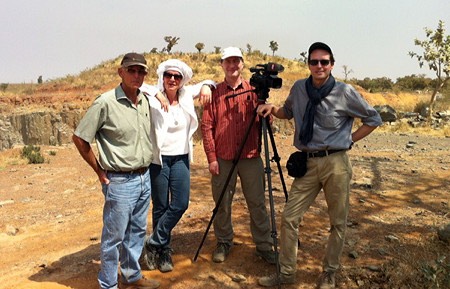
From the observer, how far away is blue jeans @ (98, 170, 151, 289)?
9.18ft

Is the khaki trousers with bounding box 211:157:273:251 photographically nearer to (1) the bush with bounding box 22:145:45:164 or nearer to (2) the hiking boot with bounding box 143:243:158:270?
(2) the hiking boot with bounding box 143:243:158:270

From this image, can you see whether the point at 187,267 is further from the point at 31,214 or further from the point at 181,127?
the point at 31,214

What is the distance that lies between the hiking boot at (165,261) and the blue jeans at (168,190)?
0.49ft

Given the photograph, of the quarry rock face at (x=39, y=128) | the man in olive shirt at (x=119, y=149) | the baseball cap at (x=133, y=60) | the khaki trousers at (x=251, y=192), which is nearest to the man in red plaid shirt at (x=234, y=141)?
the khaki trousers at (x=251, y=192)

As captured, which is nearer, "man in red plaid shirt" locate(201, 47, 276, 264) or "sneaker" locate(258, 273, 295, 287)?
"sneaker" locate(258, 273, 295, 287)

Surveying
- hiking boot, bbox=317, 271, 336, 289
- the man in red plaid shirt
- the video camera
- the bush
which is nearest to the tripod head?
the video camera

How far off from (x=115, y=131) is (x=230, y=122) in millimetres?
1041

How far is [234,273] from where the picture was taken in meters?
3.47

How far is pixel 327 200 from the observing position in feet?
9.91

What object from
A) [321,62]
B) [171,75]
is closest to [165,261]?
[171,75]

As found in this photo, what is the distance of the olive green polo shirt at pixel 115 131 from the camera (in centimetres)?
267

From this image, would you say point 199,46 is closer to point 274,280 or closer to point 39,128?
point 39,128

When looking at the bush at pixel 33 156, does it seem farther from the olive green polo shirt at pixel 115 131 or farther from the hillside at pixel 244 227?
the olive green polo shirt at pixel 115 131

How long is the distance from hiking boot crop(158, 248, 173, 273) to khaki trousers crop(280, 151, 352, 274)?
1.06m
